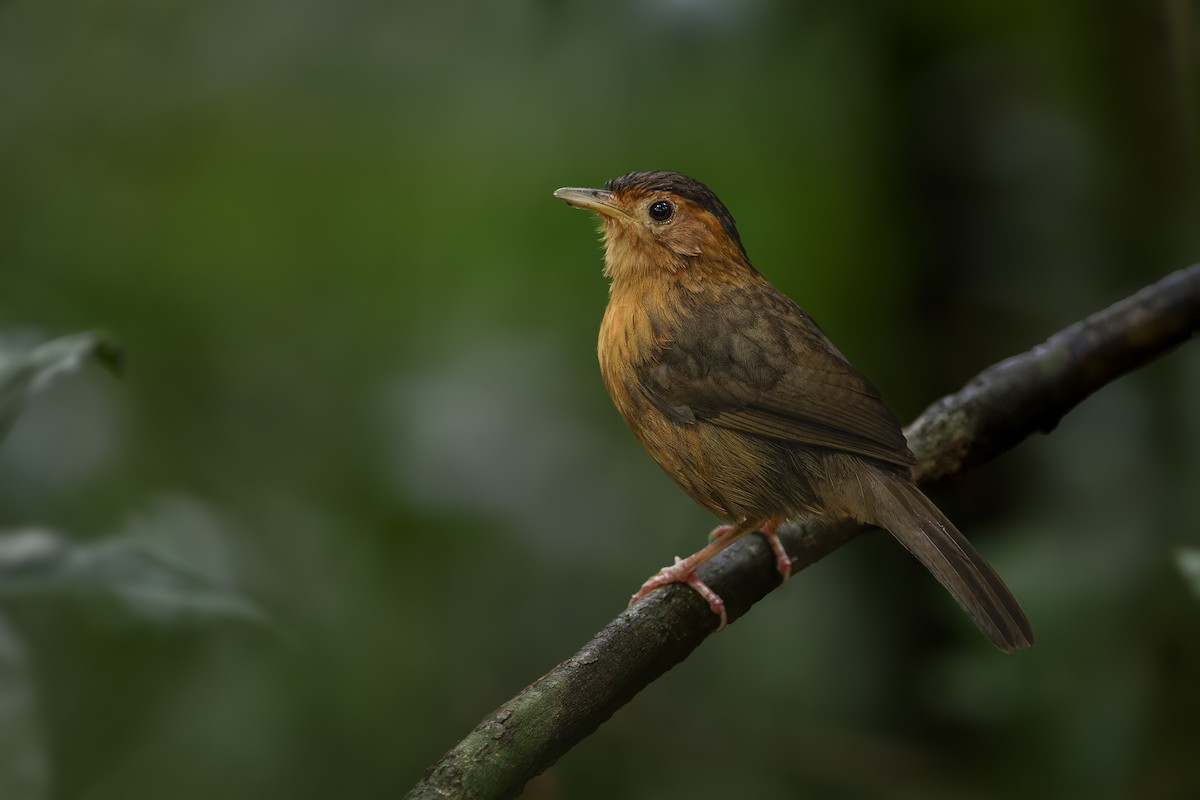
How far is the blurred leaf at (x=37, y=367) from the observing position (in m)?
2.08

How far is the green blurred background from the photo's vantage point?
3752mm

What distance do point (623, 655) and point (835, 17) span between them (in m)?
2.86

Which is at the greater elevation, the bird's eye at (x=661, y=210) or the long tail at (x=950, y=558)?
the bird's eye at (x=661, y=210)

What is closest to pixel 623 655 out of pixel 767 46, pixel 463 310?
pixel 463 310

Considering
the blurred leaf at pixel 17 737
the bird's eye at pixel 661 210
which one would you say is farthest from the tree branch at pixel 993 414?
the blurred leaf at pixel 17 737

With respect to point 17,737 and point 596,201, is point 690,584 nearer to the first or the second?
point 596,201

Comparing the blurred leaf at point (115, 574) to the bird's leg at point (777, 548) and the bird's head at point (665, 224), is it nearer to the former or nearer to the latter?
the bird's leg at point (777, 548)

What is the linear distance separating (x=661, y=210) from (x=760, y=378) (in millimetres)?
549

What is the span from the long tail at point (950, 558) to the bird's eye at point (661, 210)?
0.88m

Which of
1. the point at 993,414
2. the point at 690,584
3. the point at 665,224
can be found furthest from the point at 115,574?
the point at 993,414

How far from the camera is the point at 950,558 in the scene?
94.0 inches

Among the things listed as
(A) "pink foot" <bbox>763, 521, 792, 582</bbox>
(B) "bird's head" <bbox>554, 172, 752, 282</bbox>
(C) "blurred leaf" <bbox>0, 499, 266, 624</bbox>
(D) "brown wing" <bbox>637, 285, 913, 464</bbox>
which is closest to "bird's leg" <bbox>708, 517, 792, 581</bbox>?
(A) "pink foot" <bbox>763, 521, 792, 582</bbox>

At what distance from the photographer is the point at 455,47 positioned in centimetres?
519

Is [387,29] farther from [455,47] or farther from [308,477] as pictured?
[308,477]
